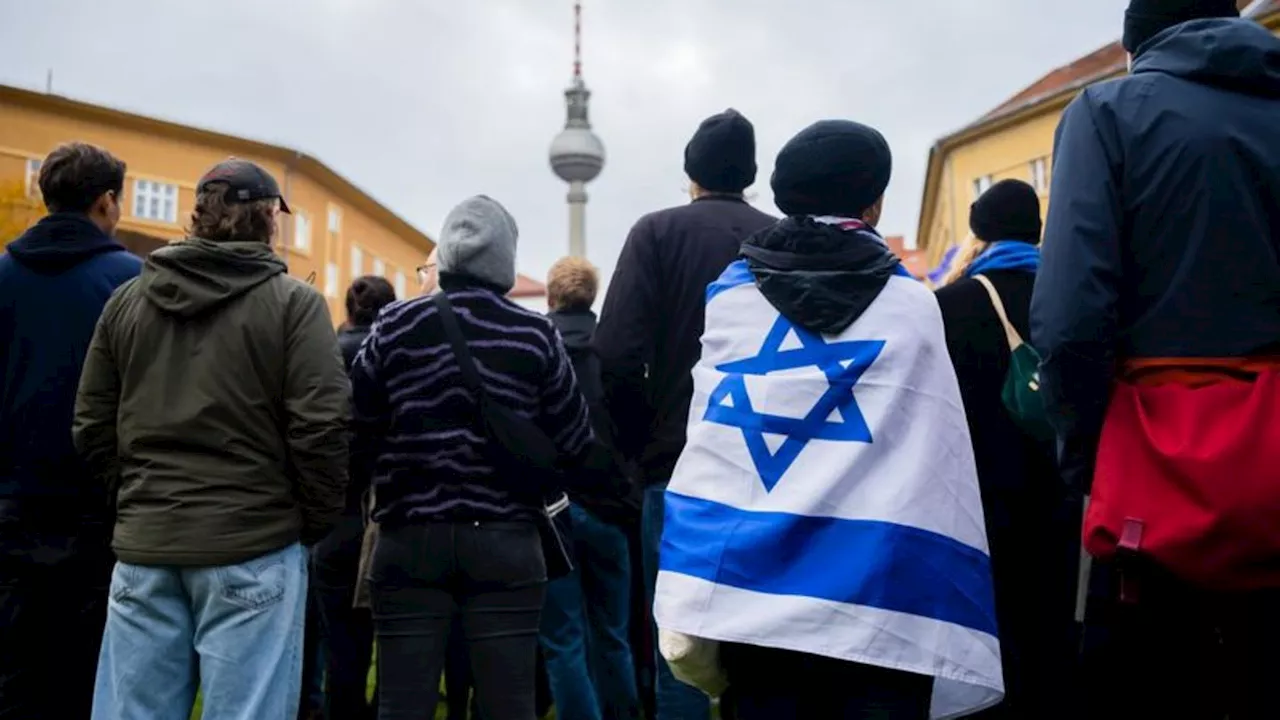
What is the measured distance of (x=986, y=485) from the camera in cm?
380

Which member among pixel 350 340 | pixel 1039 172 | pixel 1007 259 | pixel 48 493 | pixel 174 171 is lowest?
pixel 48 493

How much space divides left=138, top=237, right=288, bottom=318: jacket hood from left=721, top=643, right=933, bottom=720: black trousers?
1869 millimetres

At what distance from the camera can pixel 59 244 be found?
4098mm

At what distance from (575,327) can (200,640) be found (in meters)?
2.47

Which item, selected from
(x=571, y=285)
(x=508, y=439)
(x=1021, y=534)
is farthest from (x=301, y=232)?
(x=1021, y=534)

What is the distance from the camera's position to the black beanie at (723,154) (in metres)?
4.55

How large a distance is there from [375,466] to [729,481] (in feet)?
5.17

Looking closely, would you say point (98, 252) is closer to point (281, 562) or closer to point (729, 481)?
point (281, 562)

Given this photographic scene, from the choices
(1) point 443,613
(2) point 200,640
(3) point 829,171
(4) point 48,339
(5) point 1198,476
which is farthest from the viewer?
(4) point 48,339

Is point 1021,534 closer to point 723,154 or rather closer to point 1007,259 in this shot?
point 1007,259

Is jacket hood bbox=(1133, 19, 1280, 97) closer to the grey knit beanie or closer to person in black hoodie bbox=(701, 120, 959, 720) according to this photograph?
person in black hoodie bbox=(701, 120, 959, 720)

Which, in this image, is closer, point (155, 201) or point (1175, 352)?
point (1175, 352)

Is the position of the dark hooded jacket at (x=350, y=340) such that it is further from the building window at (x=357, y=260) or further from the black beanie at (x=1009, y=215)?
the building window at (x=357, y=260)

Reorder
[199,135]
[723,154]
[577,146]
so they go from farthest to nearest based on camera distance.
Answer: [577,146]
[199,135]
[723,154]
